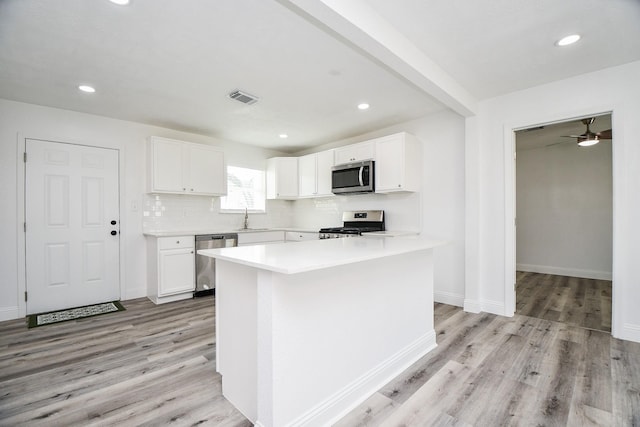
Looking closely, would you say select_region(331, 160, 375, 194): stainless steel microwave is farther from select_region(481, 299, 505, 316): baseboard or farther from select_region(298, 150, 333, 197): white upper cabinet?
select_region(481, 299, 505, 316): baseboard

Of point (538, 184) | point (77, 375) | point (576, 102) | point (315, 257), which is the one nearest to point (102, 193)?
point (77, 375)

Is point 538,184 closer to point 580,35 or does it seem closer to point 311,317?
point 580,35

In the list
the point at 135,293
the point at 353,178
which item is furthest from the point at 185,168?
the point at 353,178

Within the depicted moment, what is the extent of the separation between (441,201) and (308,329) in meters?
2.90

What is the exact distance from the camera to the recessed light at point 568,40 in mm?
2223

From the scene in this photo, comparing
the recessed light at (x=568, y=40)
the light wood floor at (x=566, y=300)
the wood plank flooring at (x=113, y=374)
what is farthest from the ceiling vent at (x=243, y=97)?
the light wood floor at (x=566, y=300)

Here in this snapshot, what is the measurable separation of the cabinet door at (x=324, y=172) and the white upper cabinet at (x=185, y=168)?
148 centimetres

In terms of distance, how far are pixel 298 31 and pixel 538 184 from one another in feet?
18.1

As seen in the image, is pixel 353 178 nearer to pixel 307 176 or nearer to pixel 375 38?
pixel 307 176

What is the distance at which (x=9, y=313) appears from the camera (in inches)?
130

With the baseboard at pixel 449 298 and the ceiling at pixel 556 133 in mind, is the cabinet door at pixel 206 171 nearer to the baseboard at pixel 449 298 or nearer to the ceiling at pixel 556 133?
the baseboard at pixel 449 298

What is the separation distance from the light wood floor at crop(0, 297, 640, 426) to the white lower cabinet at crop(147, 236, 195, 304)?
82 cm

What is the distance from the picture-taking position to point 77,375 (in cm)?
213

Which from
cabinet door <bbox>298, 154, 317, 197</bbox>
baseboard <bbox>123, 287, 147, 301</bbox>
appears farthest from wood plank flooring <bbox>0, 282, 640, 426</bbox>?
cabinet door <bbox>298, 154, 317, 197</bbox>
